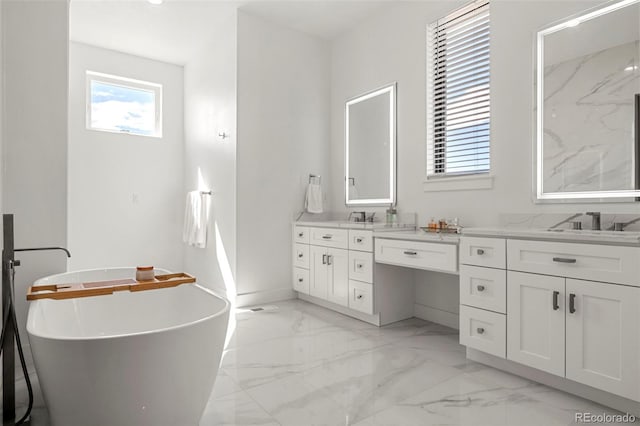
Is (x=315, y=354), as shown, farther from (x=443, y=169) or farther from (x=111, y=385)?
(x=443, y=169)

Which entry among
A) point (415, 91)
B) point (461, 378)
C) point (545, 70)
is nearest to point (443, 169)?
point (415, 91)

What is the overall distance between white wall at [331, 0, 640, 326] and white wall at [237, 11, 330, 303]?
28cm

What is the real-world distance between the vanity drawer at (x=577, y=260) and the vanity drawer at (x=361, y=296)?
1.20m

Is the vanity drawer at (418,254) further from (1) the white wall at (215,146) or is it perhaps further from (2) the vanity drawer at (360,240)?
(1) the white wall at (215,146)

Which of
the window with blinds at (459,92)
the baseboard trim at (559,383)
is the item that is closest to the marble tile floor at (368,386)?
the baseboard trim at (559,383)

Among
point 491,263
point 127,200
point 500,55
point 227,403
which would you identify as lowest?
point 227,403

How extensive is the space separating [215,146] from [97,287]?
2.37 meters

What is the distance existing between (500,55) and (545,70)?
349 millimetres

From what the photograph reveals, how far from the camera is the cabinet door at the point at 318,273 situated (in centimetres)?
348

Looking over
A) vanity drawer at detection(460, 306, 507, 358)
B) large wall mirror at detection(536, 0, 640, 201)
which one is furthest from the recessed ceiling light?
vanity drawer at detection(460, 306, 507, 358)

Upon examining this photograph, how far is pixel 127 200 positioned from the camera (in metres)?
4.59

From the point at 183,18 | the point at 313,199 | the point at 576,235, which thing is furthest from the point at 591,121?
the point at 183,18

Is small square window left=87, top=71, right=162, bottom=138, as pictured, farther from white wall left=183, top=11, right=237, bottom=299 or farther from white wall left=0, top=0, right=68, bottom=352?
white wall left=0, top=0, right=68, bottom=352

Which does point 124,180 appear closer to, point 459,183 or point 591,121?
point 459,183
